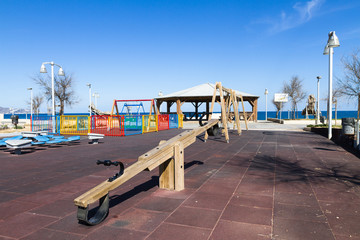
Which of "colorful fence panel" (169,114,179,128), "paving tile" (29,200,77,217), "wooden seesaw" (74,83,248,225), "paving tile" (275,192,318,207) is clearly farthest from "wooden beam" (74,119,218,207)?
"colorful fence panel" (169,114,179,128)

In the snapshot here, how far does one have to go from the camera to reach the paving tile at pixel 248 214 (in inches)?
127

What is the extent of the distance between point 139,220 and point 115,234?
1.41 ft

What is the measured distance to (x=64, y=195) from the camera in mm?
4293

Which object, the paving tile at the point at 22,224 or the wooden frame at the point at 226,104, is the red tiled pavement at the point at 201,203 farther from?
the wooden frame at the point at 226,104

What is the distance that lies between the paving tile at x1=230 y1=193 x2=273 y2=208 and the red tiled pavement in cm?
1

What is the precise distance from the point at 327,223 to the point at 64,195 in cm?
387

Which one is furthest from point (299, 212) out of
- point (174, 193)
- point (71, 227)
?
point (71, 227)

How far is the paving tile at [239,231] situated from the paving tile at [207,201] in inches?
22.0

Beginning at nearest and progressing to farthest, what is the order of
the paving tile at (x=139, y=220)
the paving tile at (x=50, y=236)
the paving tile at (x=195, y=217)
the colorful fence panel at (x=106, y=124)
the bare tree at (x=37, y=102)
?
the paving tile at (x=50, y=236), the paving tile at (x=139, y=220), the paving tile at (x=195, y=217), the colorful fence panel at (x=106, y=124), the bare tree at (x=37, y=102)

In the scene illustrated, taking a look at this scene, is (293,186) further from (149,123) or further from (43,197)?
(149,123)

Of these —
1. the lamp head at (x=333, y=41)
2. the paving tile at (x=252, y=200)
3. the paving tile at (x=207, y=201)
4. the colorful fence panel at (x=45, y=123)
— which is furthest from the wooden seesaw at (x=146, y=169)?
the colorful fence panel at (x=45, y=123)

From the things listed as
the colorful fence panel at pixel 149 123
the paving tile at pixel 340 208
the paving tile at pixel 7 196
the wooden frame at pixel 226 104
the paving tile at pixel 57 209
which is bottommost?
the paving tile at pixel 7 196

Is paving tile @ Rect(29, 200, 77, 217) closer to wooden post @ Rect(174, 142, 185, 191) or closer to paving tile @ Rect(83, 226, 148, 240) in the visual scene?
paving tile @ Rect(83, 226, 148, 240)

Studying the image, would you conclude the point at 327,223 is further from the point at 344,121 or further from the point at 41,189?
the point at 344,121
